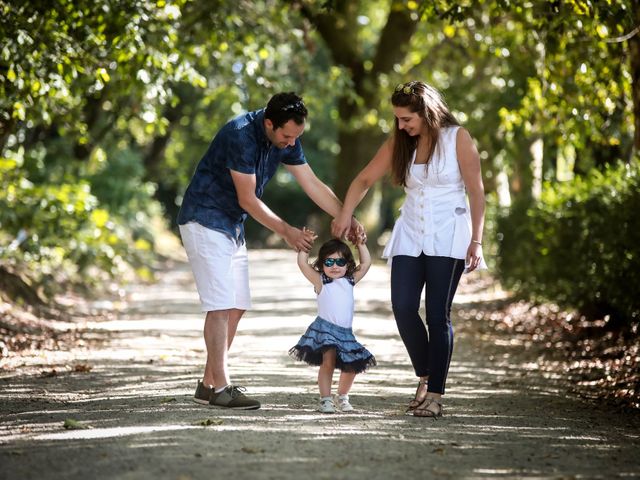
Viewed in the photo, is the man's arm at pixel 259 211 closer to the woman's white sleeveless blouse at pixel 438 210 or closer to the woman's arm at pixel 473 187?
the woman's white sleeveless blouse at pixel 438 210

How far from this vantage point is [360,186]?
290 inches

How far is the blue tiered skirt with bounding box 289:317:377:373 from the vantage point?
23.0ft

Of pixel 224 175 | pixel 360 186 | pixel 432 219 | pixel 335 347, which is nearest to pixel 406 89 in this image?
pixel 360 186

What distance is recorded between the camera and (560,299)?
547 inches

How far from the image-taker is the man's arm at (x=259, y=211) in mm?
6848

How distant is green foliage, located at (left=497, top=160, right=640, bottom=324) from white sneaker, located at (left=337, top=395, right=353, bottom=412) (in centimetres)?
409

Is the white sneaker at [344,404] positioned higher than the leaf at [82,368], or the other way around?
the white sneaker at [344,404]

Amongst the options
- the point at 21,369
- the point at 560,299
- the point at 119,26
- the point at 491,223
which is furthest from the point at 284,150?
the point at 491,223

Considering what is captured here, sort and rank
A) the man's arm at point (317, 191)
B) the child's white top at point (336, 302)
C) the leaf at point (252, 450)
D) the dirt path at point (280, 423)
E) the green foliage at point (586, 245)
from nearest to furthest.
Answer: the dirt path at point (280, 423)
the leaf at point (252, 450)
the child's white top at point (336, 302)
the man's arm at point (317, 191)
the green foliage at point (586, 245)

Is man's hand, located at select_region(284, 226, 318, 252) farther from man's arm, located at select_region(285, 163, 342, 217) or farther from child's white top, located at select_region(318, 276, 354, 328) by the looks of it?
man's arm, located at select_region(285, 163, 342, 217)

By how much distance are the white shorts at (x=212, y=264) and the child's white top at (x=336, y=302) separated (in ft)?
1.92

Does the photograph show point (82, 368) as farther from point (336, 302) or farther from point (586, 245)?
point (586, 245)

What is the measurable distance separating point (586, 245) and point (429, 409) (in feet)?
19.5

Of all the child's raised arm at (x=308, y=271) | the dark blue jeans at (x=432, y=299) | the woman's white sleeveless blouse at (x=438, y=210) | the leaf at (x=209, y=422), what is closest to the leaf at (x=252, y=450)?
the leaf at (x=209, y=422)
